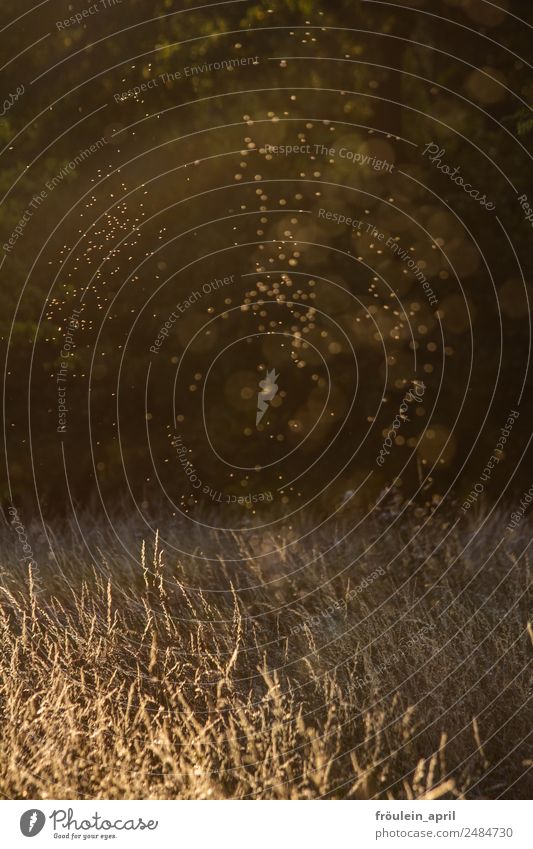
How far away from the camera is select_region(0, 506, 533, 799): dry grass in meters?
3.89

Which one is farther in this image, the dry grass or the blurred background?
the blurred background

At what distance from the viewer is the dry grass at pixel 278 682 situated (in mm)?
3891

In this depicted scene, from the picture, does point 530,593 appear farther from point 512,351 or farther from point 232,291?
point 232,291

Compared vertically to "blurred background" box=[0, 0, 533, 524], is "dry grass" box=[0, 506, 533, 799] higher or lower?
lower
